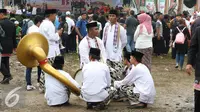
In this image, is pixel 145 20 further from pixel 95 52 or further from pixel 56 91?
pixel 56 91

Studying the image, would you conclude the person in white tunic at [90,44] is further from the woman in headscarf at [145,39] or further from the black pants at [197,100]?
the black pants at [197,100]

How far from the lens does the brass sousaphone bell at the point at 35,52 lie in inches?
288

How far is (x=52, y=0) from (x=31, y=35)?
20.5 meters

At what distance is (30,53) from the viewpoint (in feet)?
25.3

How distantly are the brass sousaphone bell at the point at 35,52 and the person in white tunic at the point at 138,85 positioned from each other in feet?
3.22

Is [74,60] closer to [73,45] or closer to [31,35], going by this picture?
[73,45]

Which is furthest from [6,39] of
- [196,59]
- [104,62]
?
[196,59]

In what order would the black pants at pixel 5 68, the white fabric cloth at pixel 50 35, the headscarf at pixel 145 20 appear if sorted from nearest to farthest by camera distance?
the white fabric cloth at pixel 50 35 < the black pants at pixel 5 68 < the headscarf at pixel 145 20

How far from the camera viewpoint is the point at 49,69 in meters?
7.22

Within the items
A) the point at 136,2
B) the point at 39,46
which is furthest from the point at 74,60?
the point at 136,2

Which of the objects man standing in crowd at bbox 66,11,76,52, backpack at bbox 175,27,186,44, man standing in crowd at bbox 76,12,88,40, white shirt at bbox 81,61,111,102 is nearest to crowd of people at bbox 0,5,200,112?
white shirt at bbox 81,61,111,102

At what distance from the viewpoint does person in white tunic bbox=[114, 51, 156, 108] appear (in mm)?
7148

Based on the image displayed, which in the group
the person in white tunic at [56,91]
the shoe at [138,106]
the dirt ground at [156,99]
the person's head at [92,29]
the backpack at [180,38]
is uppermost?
the person's head at [92,29]

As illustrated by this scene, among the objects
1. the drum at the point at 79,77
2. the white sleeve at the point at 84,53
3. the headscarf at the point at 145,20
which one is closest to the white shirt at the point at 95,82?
the white sleeve at the point at 84,53
